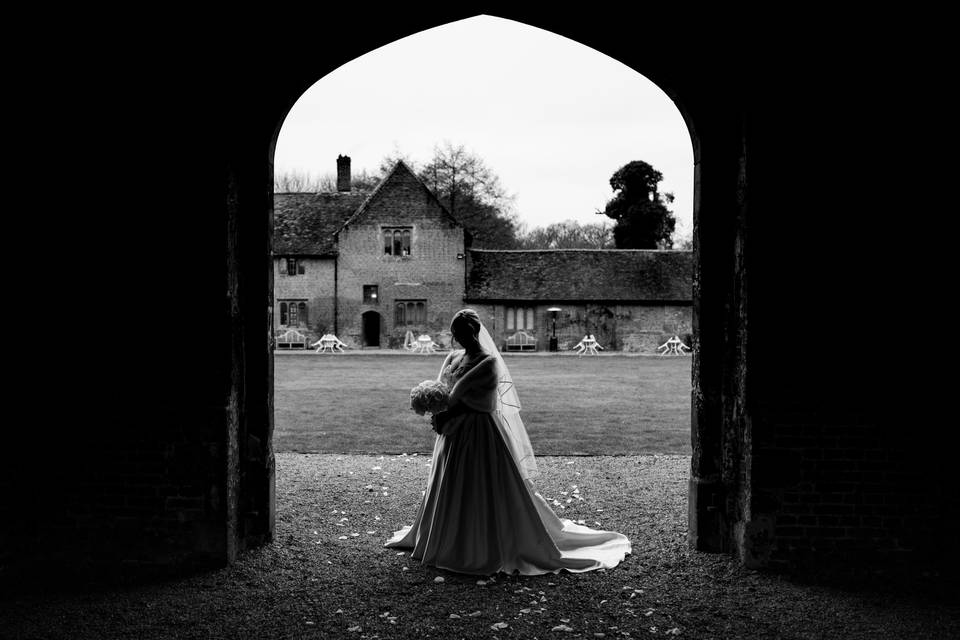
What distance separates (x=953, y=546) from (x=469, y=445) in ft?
10.1

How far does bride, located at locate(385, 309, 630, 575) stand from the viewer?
523 cm

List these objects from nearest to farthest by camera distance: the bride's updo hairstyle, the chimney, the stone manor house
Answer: the bride's updo hairstyle, the stone manor house, the chimney

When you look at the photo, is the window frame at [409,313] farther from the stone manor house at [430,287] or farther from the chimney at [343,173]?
the chimney at [343,173]

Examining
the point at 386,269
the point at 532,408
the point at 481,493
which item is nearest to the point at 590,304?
the point at 386,269

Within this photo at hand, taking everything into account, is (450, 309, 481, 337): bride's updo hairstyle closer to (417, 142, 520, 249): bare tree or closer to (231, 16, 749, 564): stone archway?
(231, 16, 749, 564): stone archway

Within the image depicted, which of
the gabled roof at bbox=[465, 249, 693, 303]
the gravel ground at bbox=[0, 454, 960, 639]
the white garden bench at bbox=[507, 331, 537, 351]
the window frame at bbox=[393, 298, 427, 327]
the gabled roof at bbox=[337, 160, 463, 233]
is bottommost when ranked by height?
the gravel ground at bbox=[0, 454, 960, 639]

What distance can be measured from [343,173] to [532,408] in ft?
99.2

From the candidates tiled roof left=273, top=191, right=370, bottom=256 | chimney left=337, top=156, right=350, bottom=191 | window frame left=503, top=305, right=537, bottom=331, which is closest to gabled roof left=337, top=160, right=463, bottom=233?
tiled roof left=273, top=191, right=370, bottom=256

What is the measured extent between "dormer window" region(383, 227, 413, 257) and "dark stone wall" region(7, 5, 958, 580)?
3205 cm

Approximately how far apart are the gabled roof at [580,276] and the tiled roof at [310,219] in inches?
262

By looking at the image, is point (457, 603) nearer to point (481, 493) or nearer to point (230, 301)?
point (481, 493)

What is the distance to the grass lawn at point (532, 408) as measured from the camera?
10.3 meters

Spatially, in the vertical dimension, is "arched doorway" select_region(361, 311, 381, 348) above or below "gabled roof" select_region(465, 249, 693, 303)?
below

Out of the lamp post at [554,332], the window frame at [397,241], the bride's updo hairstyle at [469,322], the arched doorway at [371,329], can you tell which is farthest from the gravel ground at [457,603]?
the arched doorway at [371,329]
